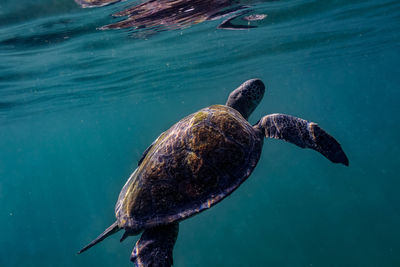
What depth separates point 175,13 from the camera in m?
10.8

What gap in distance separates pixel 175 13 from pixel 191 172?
9.23m

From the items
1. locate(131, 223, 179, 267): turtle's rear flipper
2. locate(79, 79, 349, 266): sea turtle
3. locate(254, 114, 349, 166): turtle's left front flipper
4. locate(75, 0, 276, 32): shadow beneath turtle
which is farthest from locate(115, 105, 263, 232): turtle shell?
locate(75, 0, 276, 32): shadow beneath turtle

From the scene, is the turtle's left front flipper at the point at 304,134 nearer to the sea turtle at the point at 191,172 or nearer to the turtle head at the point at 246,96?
the sea turtle at the point at 191,172

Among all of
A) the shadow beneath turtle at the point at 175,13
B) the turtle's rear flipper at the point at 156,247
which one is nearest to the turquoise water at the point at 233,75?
the shadow beneath turtle at the point at 175,13

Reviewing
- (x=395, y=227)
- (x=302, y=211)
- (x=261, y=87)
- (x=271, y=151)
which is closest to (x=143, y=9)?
(x=261, y=87)

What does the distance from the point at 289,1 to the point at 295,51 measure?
1161 centimetres

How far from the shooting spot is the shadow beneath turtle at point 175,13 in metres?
9.67

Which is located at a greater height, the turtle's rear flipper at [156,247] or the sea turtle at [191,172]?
the sea turtle at [191,172]

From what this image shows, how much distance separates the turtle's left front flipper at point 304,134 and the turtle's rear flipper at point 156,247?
243 cm

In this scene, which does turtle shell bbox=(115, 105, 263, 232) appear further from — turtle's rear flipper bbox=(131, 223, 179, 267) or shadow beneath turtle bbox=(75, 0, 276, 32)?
shadow beneath turtle bbox=(75, 0, 276, 32)

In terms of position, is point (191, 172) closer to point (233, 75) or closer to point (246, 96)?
point (246, 96)

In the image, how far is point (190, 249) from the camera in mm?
19672

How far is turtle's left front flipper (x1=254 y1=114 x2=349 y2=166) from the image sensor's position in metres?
3.84

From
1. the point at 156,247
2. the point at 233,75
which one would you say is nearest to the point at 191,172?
the point at 156,247
